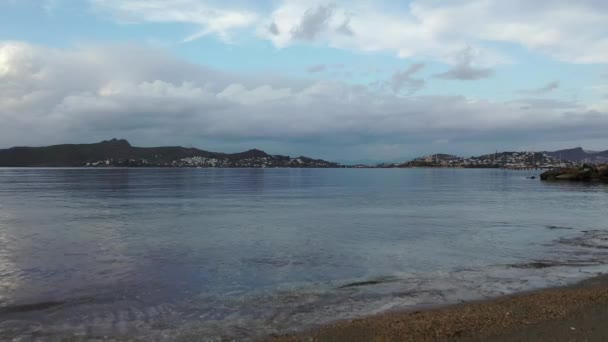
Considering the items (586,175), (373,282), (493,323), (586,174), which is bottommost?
(373,282)

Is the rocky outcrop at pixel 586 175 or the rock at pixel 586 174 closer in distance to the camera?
the rocky outcrop at pixel 586 175

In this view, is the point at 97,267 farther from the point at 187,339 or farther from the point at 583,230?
the point at 583,230

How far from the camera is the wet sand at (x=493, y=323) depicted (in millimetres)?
10006

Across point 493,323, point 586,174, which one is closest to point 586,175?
point 586,174

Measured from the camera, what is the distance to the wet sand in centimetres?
1001

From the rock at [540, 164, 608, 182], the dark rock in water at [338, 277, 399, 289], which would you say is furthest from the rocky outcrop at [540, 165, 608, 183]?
the dark rock in water at [338, 277, 399, 289]

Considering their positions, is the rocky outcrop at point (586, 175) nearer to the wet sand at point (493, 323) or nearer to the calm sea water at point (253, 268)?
the calm sea water at point (253, 268)

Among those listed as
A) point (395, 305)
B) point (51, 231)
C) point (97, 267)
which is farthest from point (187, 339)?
point (51, 231)

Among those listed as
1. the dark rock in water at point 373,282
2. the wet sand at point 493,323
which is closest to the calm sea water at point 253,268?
the dark rock in water at point 373,282

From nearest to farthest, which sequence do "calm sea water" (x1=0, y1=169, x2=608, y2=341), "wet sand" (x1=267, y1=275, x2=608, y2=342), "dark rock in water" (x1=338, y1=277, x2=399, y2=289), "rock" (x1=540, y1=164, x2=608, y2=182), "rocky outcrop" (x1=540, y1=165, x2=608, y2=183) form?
1. "wet sand" (x1=267, y1=275, x2=608, y2=342)
2. "calm sea water" (x1=0, y1=169, x2=608, y2=341)
3. "dark rock in water" (x1=338, y1=277, x2=399, y2=289)
4. "rocky outcrop" (x1=540, y1=165, x2=608, y2=183)
5. "rock" (x1=540, y1=164, x2=608, y2=182)

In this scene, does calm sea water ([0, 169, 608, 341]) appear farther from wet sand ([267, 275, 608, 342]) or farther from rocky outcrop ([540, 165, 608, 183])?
rocky outcrop ([540, 165, 608, 183])

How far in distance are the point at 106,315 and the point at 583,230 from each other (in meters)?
29.4

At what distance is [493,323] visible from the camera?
10938mm

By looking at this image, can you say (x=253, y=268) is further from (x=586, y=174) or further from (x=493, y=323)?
(x=586, y=174)
